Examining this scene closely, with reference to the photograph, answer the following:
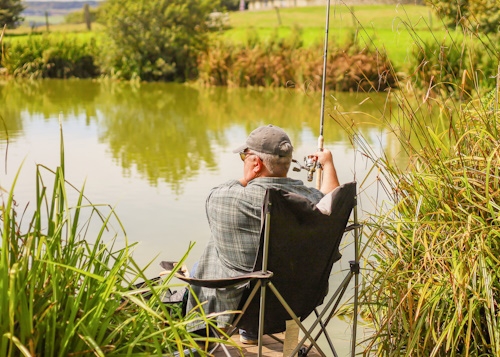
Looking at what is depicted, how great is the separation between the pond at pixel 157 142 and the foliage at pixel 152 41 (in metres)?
1.99

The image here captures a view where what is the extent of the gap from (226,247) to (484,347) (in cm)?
87

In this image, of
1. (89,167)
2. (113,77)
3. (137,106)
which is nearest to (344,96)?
(137,106)

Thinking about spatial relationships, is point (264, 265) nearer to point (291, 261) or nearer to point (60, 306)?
point (291, 261)

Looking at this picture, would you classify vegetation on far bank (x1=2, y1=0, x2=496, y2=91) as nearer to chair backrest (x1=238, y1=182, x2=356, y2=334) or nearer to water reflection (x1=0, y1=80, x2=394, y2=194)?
water reflection (x1=0, y1=80, x2=394, y2=194)

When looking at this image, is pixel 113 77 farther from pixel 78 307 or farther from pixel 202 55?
pixel 78 307

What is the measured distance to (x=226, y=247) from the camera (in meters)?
3.01

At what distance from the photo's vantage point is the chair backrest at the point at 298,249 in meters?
2.76

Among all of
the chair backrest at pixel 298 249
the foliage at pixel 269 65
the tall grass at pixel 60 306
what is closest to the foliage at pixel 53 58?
the foliage at pixel 269 65

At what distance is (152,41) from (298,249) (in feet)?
58.8

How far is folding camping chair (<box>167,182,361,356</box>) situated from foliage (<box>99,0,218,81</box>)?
1751 cm

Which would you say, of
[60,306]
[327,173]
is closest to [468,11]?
[327,173]

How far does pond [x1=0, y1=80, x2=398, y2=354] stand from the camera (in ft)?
20.9

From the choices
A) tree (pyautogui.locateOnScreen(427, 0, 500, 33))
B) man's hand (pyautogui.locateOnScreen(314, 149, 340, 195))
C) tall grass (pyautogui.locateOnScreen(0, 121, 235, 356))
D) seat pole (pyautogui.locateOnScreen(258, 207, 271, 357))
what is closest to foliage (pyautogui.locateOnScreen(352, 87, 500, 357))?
man's hand (pyautogui.locateOnScreen(314, 149, 340, 195))

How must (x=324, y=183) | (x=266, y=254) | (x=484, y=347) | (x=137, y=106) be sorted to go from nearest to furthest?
1. (x=266, y=254)
2. (x=484, y=347)
3. (x=324, y=183)
4. (x=137, y=106)
